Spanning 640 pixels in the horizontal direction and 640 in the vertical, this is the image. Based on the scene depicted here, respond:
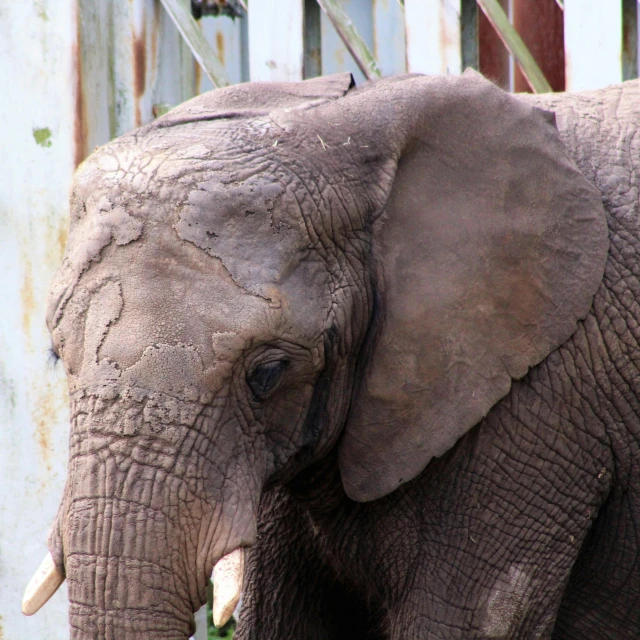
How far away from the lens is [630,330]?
2.86 m

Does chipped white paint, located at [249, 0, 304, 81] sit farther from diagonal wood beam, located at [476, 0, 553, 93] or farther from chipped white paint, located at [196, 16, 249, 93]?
chipped white paint, located at [196, 16, 249, 93]

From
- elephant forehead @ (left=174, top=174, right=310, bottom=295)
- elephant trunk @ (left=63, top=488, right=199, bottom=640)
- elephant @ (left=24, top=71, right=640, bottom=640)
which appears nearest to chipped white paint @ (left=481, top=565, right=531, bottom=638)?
elephant @ (left=24, top=71, right=640, bottom=640)

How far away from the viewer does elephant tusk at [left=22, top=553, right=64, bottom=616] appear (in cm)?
251

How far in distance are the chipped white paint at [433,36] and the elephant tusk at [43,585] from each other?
7.93 feet

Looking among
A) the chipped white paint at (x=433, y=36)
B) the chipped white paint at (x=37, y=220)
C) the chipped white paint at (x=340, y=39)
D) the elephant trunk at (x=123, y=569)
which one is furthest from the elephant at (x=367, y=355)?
the chipped white paint at (x=340, y=39)

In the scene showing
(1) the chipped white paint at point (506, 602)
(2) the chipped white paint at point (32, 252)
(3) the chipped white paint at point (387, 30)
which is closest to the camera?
(1) the chipped white paint at point (506, 602)

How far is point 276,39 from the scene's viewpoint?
4379 mm

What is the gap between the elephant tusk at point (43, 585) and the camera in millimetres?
2506

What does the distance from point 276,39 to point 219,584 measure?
2.53 metres

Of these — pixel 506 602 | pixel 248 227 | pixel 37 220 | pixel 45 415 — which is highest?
pixel 248 227

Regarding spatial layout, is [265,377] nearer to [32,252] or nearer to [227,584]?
[227,584]

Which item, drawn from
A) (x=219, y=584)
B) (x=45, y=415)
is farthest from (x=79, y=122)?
(x=219, y=584)

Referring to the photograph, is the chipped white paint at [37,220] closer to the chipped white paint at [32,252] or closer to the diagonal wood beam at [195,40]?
the chipped white paint at [32,252]

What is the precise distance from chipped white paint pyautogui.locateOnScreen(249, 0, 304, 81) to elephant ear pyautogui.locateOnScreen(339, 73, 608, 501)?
5.38 ft
